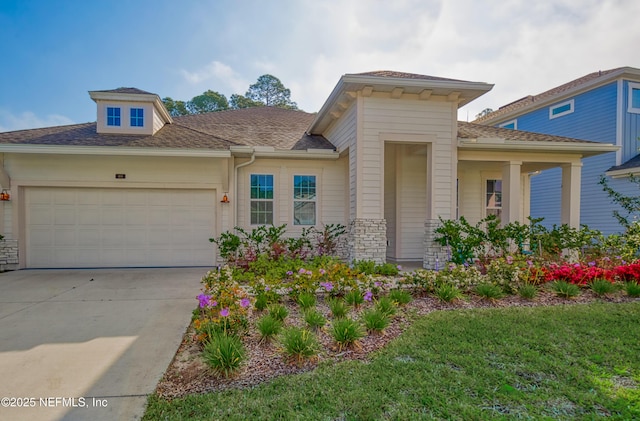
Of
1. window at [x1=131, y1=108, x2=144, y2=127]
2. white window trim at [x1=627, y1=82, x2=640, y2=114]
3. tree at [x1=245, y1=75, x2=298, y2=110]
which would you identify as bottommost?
window at [x1=131, y1=108, x2=144, y2=127]

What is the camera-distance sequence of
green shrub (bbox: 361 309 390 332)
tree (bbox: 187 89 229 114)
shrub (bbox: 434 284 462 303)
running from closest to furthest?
green shrub (bbox: 361 309 390 332) → shrub (bbox: 434 284 462 303) → tree (bbox: 187 89 229 114)

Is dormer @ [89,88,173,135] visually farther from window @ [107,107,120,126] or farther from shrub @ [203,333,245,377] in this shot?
→ shrub @ [203,333,245,377]

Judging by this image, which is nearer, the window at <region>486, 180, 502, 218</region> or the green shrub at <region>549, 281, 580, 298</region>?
the green shrub at <region>549, 281, 580, 298</region>

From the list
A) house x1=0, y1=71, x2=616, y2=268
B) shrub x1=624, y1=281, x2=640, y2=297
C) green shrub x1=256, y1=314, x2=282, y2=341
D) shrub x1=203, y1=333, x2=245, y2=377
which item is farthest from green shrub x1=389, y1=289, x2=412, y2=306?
shrub x1=624, y1=281, x2=640, y2=297

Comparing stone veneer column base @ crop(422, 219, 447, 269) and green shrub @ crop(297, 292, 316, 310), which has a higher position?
stone veneer column base @ crop(422, 219, 447, 269)

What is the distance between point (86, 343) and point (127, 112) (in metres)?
7.39

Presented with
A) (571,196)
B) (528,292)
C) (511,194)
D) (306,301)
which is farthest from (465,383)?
(571,196)

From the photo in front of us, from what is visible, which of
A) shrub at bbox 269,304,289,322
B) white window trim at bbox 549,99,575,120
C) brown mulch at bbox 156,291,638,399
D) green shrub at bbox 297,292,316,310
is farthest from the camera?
white window trim at bbox 549,99,575,120

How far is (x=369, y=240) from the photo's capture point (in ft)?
24.1

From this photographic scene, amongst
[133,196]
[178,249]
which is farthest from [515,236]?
[133,196]

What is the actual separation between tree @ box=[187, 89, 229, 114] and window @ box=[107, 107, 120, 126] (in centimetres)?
1802

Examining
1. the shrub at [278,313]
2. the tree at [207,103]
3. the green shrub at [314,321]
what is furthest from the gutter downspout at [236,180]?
the tree at [207,103]

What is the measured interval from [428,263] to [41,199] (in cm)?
976

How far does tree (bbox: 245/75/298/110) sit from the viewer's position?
98.1 feet
